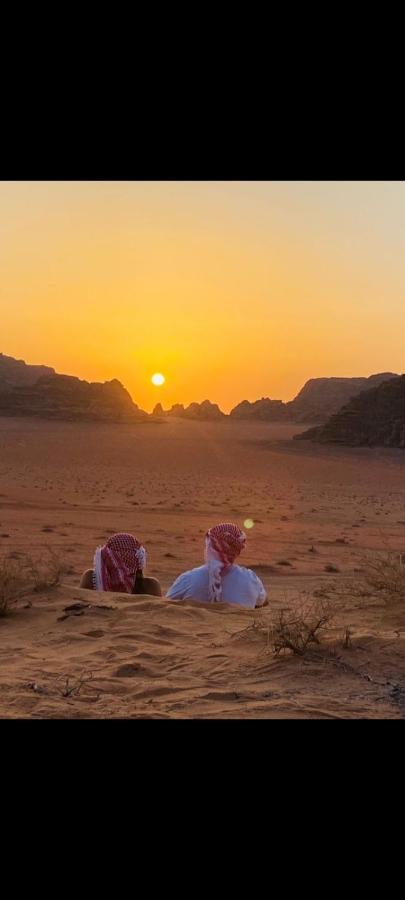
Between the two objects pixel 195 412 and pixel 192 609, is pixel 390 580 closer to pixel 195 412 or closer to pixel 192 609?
pixel 192 609

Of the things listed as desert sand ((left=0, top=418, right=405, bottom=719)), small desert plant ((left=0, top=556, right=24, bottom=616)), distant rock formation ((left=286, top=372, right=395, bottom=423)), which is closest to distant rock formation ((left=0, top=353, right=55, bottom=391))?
distant rock formation ((left=286, top=372, right=395, bottom=423))

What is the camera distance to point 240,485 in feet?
104

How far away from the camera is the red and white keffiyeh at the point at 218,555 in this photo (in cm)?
640

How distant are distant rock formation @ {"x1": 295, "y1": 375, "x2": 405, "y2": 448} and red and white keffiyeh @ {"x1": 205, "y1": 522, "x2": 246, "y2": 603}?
46784 millimetres

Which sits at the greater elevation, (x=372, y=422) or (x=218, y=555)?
(x=372, y=422)

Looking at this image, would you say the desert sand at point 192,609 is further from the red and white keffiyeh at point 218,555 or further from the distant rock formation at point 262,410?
the distant rock formation at point 262,410

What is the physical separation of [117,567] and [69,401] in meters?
72.7

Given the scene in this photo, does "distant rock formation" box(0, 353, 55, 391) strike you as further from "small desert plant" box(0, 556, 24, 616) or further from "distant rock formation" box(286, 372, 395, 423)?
"small desert plant" box(0, 556, 24, 616)

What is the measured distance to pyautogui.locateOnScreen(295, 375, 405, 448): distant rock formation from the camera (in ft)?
173

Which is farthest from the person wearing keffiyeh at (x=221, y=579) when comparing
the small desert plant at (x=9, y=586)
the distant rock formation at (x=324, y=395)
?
the distant rock formation at (x=324, y=395)

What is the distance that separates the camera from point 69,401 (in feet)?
256

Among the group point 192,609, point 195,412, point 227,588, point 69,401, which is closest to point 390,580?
point 227,588
